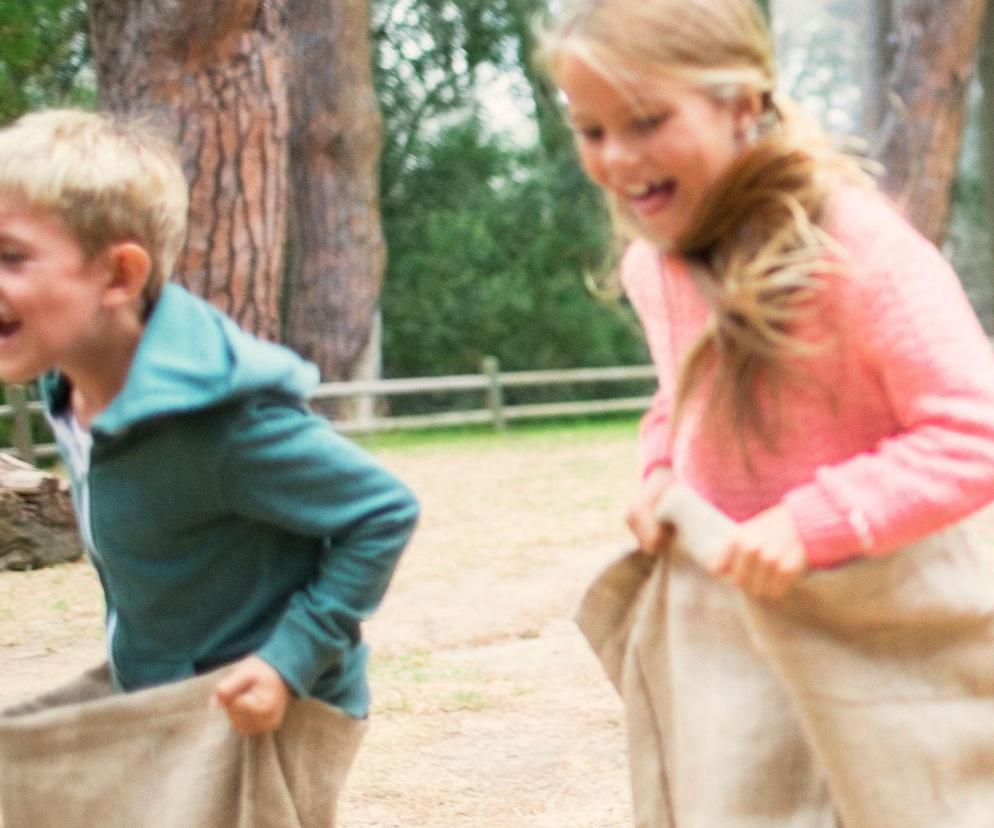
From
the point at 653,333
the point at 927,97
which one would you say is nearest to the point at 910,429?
the point at 653,333

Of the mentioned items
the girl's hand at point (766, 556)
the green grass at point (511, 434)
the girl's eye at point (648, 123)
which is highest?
the girl's eye at point (648, 123)

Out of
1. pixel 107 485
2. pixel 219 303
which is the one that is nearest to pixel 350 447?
pixel 107 485

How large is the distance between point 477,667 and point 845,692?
8.57 feet

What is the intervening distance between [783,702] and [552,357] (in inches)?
719

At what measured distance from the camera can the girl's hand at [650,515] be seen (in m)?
2.01

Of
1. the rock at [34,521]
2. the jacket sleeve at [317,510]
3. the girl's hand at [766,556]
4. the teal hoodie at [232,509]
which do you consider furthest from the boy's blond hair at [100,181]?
the rock at [34,521]

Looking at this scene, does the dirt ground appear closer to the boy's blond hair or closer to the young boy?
the young boy

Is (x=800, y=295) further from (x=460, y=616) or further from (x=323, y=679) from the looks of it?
(x=460, y=616)

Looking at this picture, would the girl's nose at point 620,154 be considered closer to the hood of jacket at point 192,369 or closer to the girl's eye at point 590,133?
the girl's eye at point 590,133

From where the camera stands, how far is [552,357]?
20125mm

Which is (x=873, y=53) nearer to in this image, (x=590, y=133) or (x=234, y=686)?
(x=590, y=133)

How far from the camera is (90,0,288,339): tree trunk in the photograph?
18.4 feet

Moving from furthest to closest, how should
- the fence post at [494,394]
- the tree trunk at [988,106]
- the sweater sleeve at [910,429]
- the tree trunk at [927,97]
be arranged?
1. the tree trunk at [988,106]
2. the fence post at [494,394]
3. the tree trunk at [927,97]
4. the sweater sleeve at [910,429]

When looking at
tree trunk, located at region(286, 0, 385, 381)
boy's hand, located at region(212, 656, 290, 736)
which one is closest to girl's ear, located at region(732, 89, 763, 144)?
boy's hand, located at region(212, 656, 290, 736)
